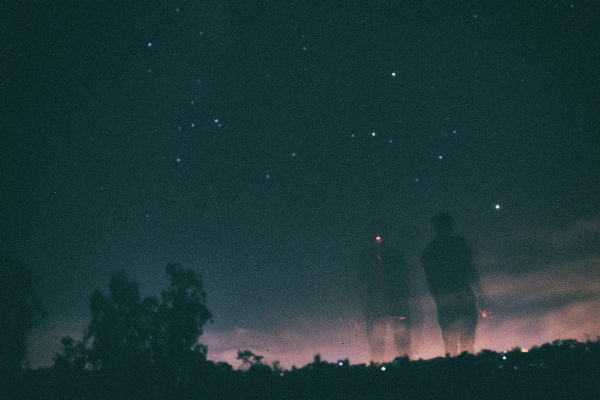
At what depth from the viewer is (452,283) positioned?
78.0 metres

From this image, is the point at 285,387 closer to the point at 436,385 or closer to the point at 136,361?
the point at 436,385

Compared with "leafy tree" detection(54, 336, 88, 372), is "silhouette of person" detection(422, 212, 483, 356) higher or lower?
higher

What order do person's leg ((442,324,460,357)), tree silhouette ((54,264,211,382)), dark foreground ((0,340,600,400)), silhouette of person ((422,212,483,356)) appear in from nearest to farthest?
1. dark foreground ((0,340,600,400))
2. tree silhouette ((54,264,211,382))
3. silhouette of person ((422,212,483,356))
4. person's leg ((442,324,460,357))

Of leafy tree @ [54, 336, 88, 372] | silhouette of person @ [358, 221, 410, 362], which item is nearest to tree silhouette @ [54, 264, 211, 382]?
leafy tree @ [54, 336, 88, 372]

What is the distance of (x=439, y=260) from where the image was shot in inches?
3007

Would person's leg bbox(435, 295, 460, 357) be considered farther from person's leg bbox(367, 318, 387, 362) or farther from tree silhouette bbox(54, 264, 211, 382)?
tree silhouette bbox(54, 264, 211, 382)

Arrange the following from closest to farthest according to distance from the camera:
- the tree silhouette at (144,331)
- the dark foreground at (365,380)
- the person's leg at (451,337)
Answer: the dark foreground at (365,380) < the tree silhouette at (144,331) < the person's leg at (451,337)

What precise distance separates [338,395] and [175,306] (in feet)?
37.1

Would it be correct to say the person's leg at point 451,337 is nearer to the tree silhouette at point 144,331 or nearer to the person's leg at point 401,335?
the person's leg at point 401,335

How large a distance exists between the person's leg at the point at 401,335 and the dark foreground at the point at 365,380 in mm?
65899

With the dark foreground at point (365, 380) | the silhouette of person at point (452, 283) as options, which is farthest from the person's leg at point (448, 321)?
the dark foreground at point (365, 380)

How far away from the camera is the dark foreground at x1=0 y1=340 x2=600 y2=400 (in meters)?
16.1

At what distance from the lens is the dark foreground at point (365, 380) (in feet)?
52.8

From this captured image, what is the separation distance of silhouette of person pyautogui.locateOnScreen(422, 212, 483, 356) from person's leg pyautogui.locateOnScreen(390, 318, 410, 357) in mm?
7734
